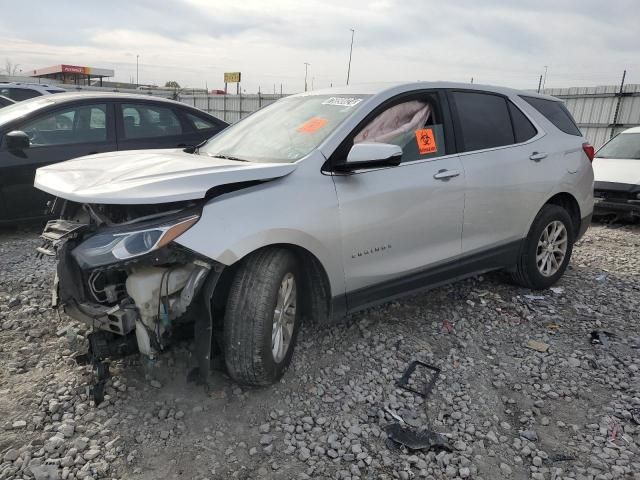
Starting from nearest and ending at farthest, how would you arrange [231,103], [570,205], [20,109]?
[570,205]
[20,109]
[231,103]

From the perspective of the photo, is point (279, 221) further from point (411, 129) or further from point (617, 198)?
point (617, 198)

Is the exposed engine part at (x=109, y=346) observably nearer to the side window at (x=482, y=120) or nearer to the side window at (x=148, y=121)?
the side window at (x=482, y=120)

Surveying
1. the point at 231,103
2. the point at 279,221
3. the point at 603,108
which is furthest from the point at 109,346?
the point at 231,103

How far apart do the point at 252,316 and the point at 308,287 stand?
0.56 m

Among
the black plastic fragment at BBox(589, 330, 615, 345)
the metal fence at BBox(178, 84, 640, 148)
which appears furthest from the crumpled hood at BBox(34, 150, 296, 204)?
the metal fence at BBox(178, 84, 640, 148)

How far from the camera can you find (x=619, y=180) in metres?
7.79

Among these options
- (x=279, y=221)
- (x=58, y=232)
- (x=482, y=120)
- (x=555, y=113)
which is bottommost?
(x=58, y=232)

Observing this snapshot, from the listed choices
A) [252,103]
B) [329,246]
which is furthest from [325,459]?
[252,103]

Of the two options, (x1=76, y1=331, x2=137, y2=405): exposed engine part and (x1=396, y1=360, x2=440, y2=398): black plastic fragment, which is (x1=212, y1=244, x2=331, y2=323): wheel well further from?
(x1=396, y1=360, x2=440, y2=398): black plastic fragment

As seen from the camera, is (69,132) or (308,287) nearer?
→ (308,287)

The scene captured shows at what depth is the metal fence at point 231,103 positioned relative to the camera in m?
21.7

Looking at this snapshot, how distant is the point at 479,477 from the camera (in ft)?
7.88

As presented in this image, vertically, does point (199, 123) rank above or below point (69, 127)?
above

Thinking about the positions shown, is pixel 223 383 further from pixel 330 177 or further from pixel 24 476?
pixel 330 177
